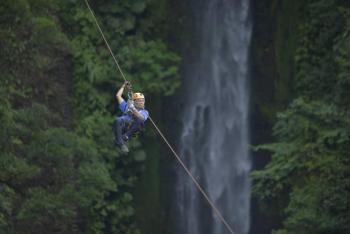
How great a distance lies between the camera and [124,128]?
955 inches

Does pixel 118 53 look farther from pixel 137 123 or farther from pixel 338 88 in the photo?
pixel 137 123

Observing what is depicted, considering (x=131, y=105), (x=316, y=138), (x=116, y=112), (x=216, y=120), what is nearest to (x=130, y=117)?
(x=131, y=105)

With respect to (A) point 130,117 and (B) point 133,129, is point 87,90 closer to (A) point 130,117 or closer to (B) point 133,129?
(B) point 133,129

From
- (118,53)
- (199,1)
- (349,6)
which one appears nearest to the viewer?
(349,6)

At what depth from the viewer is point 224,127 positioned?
36.3 meters

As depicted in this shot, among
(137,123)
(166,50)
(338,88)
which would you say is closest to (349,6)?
(338,88)

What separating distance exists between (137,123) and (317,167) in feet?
20.5

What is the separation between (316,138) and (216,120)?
7.03 metres

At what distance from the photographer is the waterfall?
3600 cm

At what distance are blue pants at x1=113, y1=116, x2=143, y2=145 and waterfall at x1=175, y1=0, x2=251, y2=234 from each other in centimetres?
1157

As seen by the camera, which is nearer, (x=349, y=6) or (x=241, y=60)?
(x=349, y=6)

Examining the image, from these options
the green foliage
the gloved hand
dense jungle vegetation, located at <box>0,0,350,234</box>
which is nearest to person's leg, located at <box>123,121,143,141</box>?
the gloved hand

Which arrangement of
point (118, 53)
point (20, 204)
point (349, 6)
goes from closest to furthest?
A: 1. point (20, 204)
2. point (349, 6)
3. point (118, 53)

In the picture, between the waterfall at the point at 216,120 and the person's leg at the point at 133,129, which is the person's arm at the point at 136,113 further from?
the waterfall at the point at 216,120
